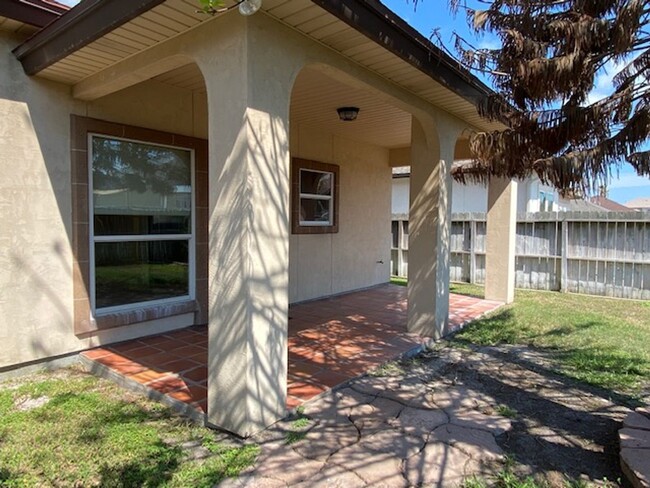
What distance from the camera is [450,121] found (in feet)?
18.6

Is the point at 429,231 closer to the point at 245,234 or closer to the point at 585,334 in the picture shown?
the point at 585,334

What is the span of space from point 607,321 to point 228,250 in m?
6.64

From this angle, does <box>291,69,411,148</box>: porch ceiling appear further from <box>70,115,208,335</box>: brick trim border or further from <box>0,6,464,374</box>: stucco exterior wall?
<box>70,115,208,335</box>: brick trim border

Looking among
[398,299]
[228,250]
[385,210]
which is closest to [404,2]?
[228,250]

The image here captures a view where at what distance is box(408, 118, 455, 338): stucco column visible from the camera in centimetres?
554

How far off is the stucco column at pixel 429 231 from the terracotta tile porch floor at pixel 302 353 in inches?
15.5

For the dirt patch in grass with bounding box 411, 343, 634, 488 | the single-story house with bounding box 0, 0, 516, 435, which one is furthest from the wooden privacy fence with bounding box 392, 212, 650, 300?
the dirt patch in grass with bounding box 411, 343, 634, 488

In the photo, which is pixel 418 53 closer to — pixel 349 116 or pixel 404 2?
pixel 404 2

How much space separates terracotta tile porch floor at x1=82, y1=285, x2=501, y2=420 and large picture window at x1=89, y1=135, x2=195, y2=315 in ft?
2.07

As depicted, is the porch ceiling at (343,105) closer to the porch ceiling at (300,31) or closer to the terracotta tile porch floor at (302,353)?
the porch ceiling at (300,31)

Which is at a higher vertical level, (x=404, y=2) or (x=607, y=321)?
(x=404, y=2)

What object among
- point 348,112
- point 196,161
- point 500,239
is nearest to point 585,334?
point 500,239

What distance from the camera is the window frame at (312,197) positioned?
7.41 m

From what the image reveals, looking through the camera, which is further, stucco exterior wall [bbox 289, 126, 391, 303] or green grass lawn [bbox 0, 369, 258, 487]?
stucco exterior wall [bbox 289, 126, 391, 303]
